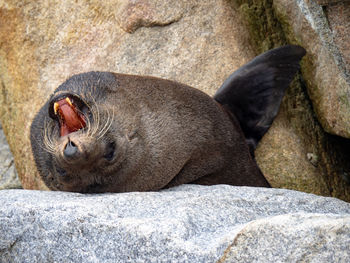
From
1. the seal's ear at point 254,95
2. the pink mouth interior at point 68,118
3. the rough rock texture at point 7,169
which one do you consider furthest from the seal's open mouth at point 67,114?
the rough rock texture at point 7,169

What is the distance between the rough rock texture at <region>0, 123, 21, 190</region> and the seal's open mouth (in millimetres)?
2655

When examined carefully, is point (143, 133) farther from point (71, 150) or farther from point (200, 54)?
point (200, 54)

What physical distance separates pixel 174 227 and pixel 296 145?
2.59 m

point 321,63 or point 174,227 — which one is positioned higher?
point 321,63

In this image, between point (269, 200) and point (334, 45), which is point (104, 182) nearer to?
point (269, 200)

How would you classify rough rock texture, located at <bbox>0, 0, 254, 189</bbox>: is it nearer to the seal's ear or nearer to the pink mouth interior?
the seal's ear

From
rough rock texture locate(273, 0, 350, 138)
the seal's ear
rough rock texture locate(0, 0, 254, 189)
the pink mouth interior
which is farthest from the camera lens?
rough rock texture locate(0, 0, 254, 189)

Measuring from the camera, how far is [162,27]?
5871mm

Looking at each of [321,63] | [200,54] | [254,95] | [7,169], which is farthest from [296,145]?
[7,169]

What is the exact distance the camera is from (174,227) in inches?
116

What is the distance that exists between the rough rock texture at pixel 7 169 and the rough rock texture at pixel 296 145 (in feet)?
8.35

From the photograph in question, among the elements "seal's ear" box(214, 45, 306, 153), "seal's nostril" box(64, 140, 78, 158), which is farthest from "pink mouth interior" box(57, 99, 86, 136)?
"seal's ear" box(214, 45, 306, 153)

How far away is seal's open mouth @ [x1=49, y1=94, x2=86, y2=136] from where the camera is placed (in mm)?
3814

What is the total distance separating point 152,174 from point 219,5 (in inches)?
85.1
